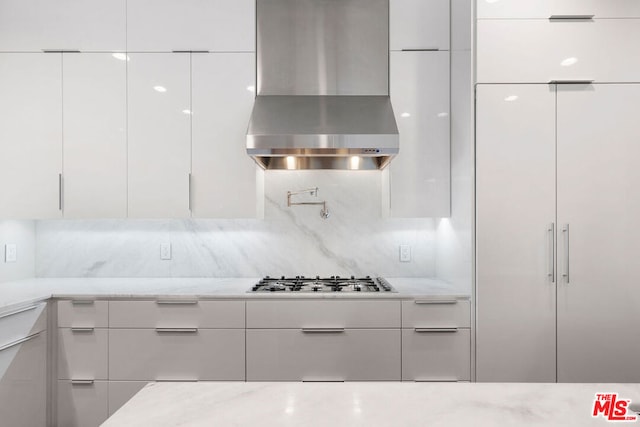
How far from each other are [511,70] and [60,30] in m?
2.62

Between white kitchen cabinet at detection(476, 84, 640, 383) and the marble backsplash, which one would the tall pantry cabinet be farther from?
the marble backsplash

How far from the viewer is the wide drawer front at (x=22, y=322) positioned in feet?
6.80

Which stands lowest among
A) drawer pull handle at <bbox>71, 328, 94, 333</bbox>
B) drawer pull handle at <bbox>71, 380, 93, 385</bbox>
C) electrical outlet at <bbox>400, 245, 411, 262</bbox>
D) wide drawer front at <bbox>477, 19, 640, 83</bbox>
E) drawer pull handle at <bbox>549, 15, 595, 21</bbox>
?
drawer pull handle at <bbox>71, 380, 93, 385</bbox>

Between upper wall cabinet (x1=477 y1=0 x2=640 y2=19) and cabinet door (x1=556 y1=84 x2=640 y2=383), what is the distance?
1.27 ft

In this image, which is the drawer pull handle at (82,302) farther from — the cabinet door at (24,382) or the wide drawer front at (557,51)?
the wide drawer front at (557,51)

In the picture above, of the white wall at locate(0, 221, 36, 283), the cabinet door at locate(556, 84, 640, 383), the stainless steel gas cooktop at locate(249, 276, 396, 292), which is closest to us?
the cabinet door at locate(556, 84, 640, 383)

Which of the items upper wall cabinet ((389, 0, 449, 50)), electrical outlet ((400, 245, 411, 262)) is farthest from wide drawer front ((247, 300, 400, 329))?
upper wall cabinet ((389, 0, 449, 50))

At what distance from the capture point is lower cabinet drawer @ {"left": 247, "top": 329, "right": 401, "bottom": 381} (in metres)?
2.35

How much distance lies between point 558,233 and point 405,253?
1.02 meters

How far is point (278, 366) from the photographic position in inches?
92.5

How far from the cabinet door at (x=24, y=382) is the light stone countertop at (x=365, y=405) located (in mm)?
1563

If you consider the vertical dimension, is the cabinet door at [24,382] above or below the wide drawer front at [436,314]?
below

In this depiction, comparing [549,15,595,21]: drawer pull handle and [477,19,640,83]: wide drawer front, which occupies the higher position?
[549,15,595,21]: drawer pull handle

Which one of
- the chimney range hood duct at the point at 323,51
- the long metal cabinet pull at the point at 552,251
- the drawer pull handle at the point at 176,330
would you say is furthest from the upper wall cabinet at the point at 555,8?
the drawer pull handle at the point at 176,330
